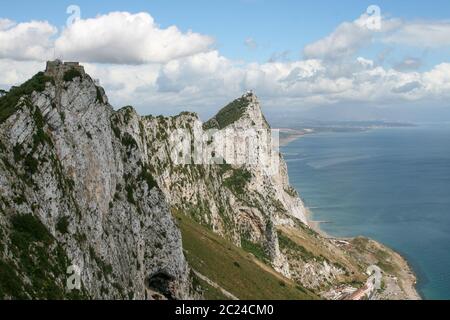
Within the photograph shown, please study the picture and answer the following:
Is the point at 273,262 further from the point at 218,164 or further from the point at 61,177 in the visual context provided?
the point at 61,177

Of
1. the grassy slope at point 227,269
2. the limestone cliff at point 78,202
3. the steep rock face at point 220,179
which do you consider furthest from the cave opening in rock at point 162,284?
the steep rock face at point 220,179

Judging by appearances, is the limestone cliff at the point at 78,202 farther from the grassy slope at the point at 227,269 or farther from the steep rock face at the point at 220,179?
the steep rock face at the point at 220,179

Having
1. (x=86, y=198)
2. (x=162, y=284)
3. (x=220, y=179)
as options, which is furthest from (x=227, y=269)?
(x=220, y=179)

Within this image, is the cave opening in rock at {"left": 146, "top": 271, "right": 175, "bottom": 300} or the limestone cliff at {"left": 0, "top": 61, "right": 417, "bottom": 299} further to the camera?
the cave opening in rock at {"left": 146, "top": 271, "right": 175, "bottom": 300}

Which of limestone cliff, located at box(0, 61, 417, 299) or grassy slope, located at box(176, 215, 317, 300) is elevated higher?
limestone cliff, located at box(0, 61, 417, 299)

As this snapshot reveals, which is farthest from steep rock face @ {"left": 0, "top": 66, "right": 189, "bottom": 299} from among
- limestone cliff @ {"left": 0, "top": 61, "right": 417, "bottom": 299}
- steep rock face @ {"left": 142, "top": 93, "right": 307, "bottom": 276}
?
steep rock face @ {"left": 142, "top": 93, "right": 307, "bottom": 276}

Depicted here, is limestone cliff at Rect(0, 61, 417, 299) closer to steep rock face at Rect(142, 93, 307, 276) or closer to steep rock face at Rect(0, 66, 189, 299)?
steep rock face at Rect(0, 66, 189, 299)
